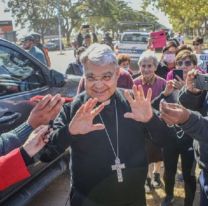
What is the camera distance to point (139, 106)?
2168mm

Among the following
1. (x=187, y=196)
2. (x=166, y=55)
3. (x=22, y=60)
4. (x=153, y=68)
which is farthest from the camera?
(x=166, y=55)

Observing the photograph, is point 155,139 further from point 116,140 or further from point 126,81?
point 126,81

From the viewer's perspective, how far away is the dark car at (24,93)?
322cm

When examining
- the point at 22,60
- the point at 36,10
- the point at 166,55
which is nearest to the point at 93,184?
the point at 22,60

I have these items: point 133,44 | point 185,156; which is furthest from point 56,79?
point 133,44

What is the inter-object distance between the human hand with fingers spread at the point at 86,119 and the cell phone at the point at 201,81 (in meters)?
0.78

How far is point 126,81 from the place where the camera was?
4.50 metres

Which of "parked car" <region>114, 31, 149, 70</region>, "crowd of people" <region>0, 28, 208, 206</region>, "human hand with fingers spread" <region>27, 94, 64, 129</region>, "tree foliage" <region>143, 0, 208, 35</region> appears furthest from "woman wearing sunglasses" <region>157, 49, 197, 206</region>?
"tree foliage" <region>143, 0, 208, 35</region>

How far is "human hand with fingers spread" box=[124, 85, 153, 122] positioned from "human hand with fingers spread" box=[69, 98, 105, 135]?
0.53ft

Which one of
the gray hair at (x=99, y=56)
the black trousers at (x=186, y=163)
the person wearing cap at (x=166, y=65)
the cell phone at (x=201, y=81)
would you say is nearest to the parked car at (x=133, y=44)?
the person wearing cap at (x=166, y=65)

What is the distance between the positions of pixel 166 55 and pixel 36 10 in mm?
59752

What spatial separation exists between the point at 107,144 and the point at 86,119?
0.96ft

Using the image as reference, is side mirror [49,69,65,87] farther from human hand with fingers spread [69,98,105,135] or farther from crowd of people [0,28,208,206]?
human hand with fingers spread [69,98,105,135]

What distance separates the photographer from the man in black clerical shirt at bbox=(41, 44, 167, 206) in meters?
2.32
